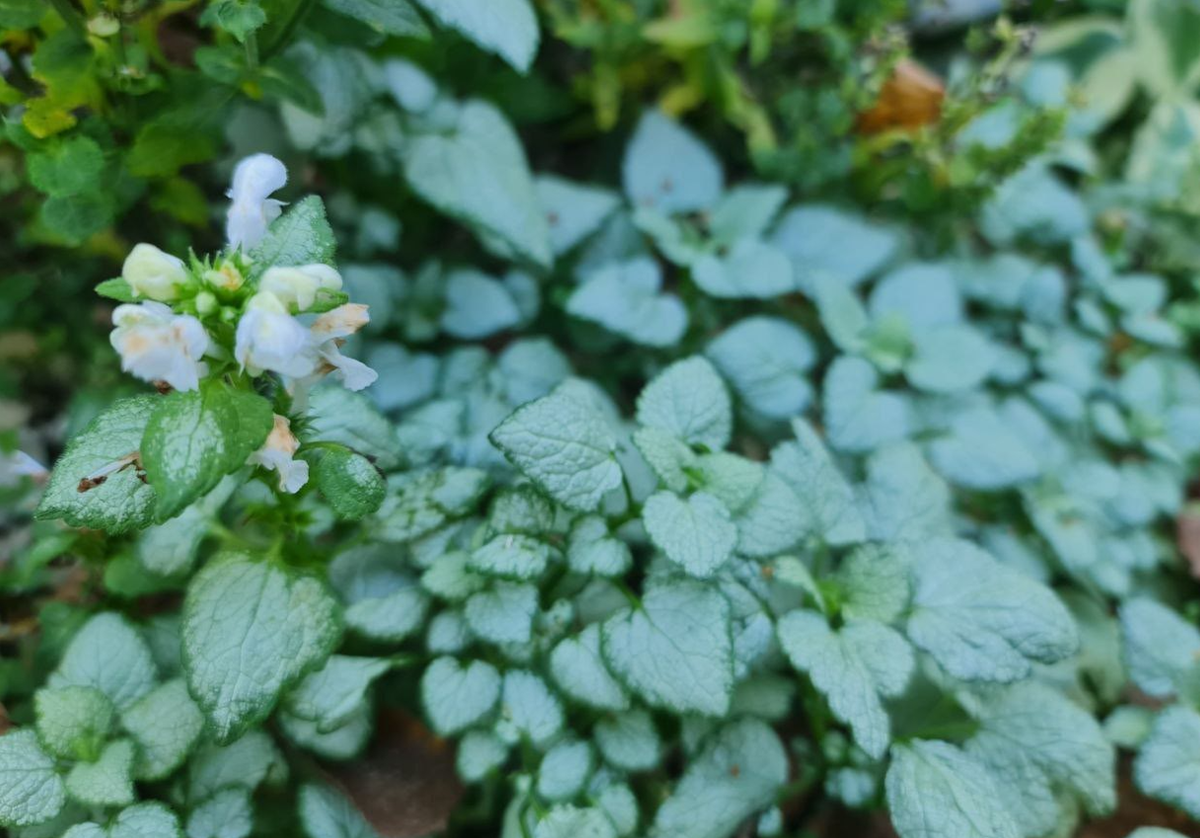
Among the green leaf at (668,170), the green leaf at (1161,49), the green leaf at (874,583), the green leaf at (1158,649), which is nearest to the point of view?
the green leaf at (874,583)

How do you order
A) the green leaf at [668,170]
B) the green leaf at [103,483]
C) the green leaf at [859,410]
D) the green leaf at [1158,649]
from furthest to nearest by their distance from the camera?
Answer: the green leaf at [668,170]
the green leaf at [859,410]
the green leaf at [1158,649]
the green leaf at [103,483]

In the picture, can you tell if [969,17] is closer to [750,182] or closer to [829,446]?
[750,182]

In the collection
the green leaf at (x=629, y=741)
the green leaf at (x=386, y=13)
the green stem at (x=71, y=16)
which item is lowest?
the green leaf at (x=629, y=741)

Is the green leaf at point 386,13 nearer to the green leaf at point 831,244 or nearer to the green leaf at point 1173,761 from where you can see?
the green leaf at point 831,244

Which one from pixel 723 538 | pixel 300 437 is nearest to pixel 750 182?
pixel 723 538

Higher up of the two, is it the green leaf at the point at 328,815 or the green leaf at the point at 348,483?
the green leaf at the point at 348,483

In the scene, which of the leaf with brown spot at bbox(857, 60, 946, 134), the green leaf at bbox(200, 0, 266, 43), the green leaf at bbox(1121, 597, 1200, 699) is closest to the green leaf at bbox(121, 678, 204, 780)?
the green leaf at bbox(200, 0, 266, 43)

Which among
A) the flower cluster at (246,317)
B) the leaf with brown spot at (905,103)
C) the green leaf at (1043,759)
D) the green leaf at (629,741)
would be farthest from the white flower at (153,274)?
the leaf with brown spot at (905,103)
